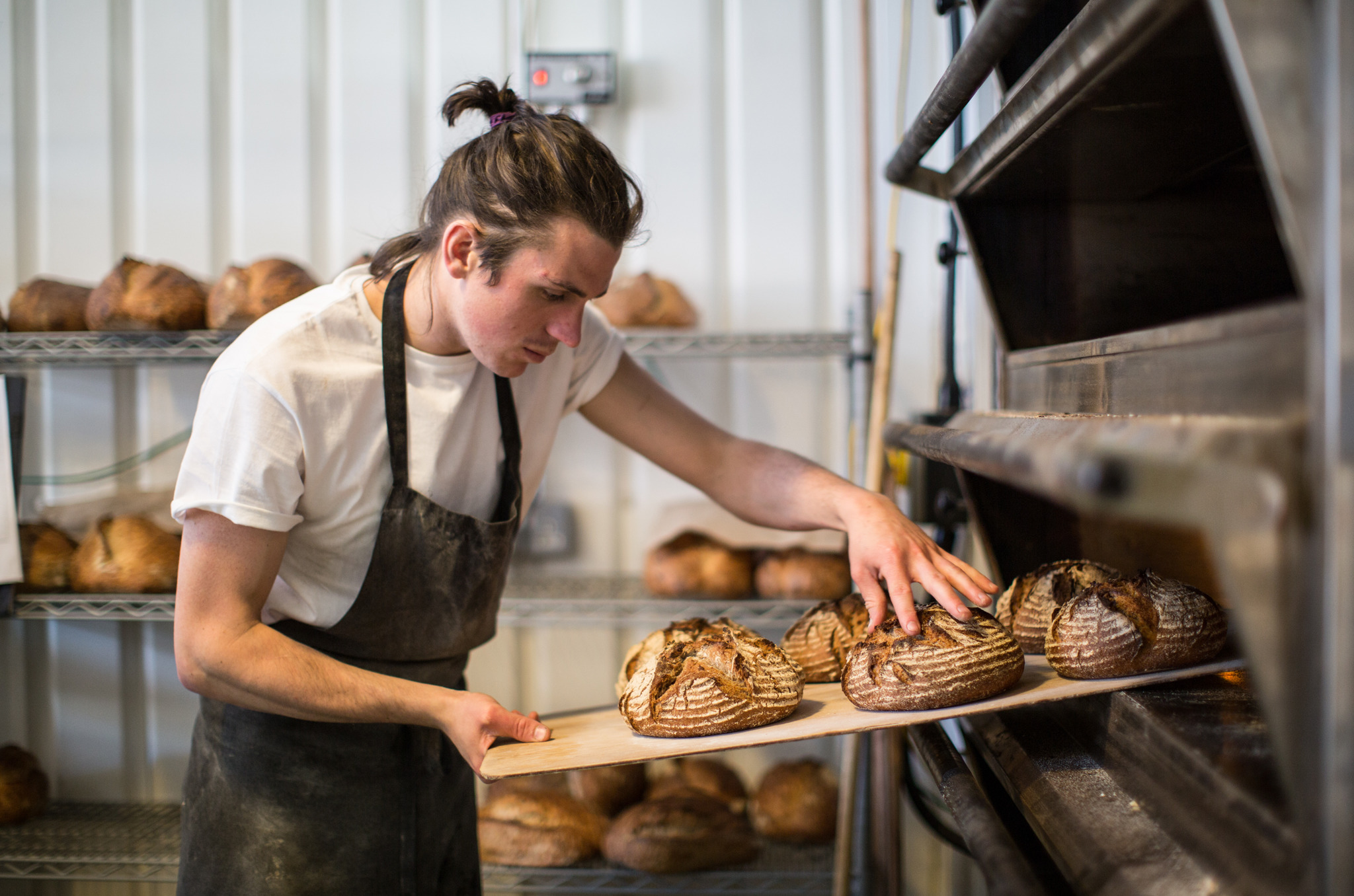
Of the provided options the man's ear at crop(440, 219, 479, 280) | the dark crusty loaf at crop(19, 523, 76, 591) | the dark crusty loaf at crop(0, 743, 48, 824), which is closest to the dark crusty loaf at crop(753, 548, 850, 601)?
the man's ear at crop(440, 219, 479, 280)

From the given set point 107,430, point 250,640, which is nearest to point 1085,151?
point 250,640

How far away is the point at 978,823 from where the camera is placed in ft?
2.52

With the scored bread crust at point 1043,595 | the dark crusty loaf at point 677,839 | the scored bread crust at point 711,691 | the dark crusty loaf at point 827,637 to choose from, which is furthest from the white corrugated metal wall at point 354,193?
the scored bread crust at point 711,691

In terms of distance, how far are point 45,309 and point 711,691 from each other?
1.96 m

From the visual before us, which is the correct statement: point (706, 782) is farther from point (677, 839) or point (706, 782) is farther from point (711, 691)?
point (711, 691)

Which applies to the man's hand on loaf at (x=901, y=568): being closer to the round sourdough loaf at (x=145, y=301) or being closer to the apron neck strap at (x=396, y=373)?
the apron neck strap at (x=396, y=373)

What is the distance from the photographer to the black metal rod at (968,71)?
2.55 feet

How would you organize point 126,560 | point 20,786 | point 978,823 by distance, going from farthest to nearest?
point 20,786
point 126,560
point 978,823

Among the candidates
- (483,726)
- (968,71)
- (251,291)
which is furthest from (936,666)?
(251,291)

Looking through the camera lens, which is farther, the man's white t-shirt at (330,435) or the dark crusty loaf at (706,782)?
the dark crusty loaf at (706,782)

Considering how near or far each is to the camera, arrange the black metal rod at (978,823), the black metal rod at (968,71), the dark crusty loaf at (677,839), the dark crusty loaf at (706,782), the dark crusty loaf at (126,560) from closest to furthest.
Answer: the black metal rod at (978,823), the black metal rod at (968,71), the dark crusty loaf at (677,839), the dark crusty loaf at (126,560), the dark crusty loaf at (706,782)

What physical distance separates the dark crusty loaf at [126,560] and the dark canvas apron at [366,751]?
35.6 inches

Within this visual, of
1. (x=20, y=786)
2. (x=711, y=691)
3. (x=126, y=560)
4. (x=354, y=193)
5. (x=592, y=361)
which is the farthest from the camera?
(x=354, y=193)

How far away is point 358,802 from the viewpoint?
1318 millimetres
